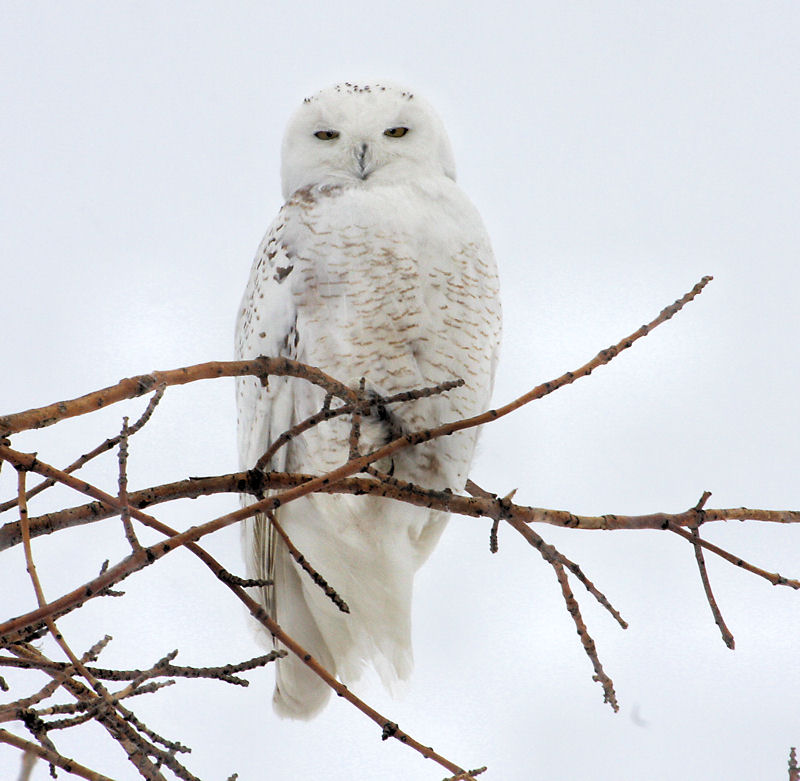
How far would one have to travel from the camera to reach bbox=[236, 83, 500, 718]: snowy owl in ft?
6.84

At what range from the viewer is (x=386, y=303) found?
2064 millimetres

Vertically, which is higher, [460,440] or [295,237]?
[295,237]

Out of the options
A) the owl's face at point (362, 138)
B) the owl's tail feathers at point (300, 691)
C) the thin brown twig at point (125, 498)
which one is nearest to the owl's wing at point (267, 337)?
the owl's face at point (362, 138)

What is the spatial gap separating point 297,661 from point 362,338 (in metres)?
0.82

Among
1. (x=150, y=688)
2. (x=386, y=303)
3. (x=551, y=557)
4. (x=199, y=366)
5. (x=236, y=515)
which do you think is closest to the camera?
(x=236, y=515)

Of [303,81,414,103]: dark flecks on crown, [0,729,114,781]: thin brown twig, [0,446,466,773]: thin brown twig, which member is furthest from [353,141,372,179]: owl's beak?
[0,729,114,781]: thin brown twig

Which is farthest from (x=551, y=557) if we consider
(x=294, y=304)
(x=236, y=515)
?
(x=294, y=304)

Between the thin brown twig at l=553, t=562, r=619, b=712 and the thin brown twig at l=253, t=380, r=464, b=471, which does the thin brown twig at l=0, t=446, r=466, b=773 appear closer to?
the thin brown twig at l=253, t=380, r=464, b=471

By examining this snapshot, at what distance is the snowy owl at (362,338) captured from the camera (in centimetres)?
A: 208

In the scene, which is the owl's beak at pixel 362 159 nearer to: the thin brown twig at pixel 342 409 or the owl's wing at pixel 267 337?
the owl's wing at pixel 267 337

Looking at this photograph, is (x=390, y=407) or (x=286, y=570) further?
(x=286, y=570)

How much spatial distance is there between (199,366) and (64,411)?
16cm

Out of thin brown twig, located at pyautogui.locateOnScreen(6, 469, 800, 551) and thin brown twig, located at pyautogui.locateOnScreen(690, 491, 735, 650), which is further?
thin brown twig, located at pyautogui.locateOnScreen(690, 491, 735, 650)

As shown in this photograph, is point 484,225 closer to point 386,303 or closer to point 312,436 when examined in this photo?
point 386,303
